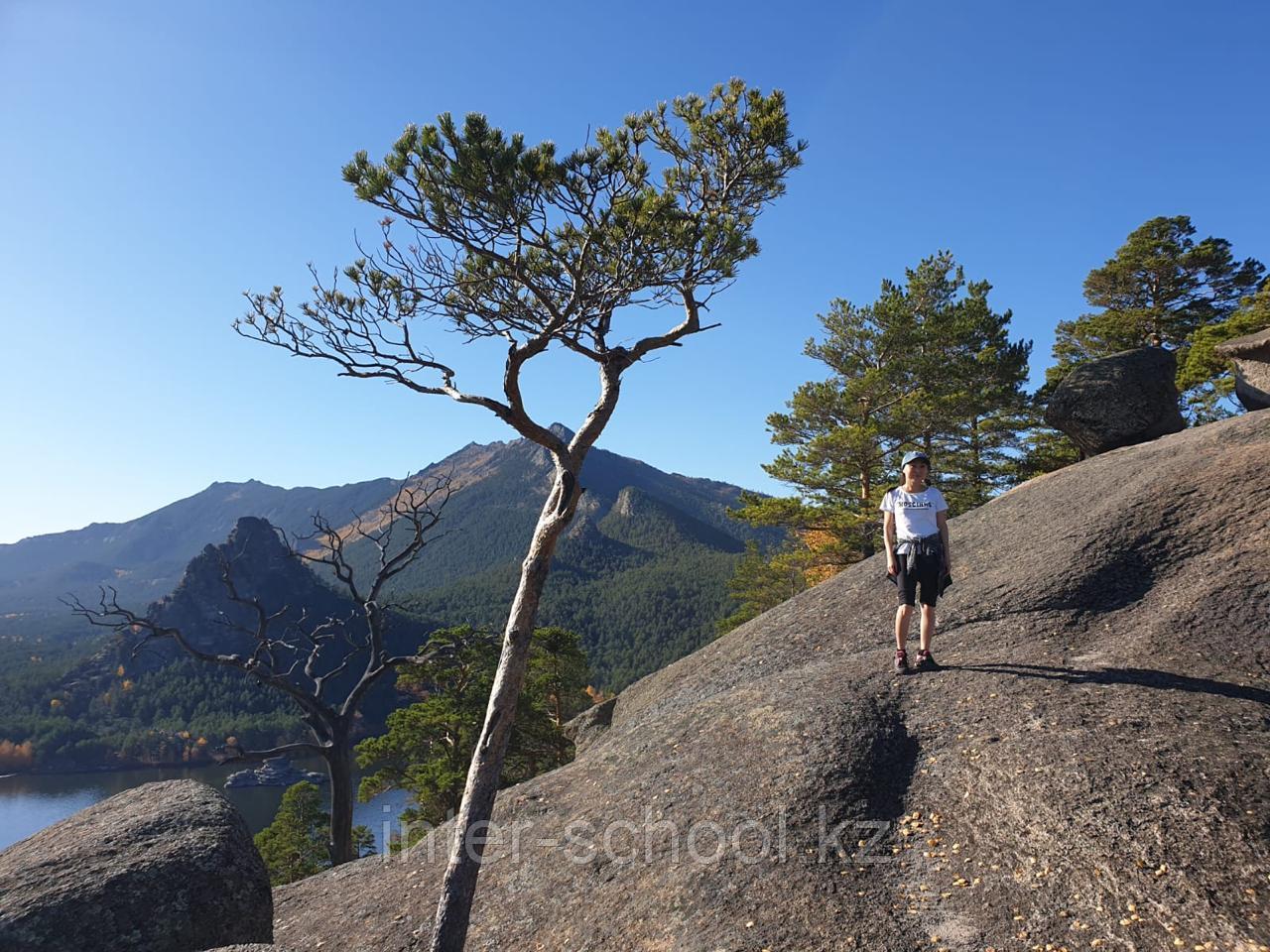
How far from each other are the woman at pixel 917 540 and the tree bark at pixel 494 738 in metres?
3.86

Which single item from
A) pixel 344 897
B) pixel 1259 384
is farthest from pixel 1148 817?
pixel 1259 384

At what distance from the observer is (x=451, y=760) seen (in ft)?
70.1

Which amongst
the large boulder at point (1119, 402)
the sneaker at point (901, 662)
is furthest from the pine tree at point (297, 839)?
the large boulder at point (1119, 402)

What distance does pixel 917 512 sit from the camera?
816 centimetres

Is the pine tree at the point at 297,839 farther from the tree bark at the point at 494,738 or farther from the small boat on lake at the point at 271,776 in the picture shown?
the small boat on lake at the point at 271,776

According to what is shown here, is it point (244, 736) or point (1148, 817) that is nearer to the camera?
point (1148, 817)

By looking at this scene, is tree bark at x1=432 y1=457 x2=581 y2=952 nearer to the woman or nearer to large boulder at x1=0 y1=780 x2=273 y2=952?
large boulder at x1=0 y1=780 x2=273 y2=952

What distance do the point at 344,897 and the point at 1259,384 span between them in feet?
75.4

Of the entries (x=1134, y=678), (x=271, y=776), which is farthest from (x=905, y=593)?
(x=271, y=776)

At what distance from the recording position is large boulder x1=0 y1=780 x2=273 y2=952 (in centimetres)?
555

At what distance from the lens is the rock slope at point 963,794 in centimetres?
520

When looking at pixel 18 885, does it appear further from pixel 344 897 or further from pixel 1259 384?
pixel 1259 384

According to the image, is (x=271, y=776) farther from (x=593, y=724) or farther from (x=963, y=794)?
(x=963, y=794)

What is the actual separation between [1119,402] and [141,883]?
21.9m
